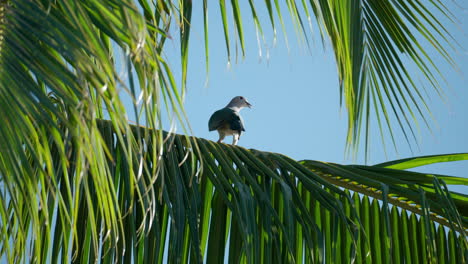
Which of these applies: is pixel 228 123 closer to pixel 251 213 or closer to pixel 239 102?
pixel 239 102

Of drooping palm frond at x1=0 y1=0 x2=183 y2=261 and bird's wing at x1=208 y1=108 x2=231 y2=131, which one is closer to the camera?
drooping palm frond at x1=0 y1=0 x2=183 y2=261

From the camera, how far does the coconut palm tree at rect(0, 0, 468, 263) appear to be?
968 millimetres

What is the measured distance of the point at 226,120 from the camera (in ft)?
17.4

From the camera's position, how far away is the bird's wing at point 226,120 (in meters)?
5.25

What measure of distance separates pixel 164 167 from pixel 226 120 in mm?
3262

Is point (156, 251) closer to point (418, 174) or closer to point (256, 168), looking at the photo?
point (256, 168)

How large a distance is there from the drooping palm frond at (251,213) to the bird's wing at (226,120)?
8.86ft

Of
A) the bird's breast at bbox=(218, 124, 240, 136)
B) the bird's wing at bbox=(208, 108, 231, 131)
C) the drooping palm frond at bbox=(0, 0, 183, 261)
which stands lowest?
the drooping palm frond at bbox=(0, 0, 183, 261)

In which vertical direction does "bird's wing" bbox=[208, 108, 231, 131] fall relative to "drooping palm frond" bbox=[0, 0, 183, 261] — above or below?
above

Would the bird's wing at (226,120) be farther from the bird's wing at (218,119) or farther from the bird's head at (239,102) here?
the bird's head at (239,102)

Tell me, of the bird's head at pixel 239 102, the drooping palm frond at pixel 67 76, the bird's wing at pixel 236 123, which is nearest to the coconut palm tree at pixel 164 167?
the drooping palm frond at pixel 67 76

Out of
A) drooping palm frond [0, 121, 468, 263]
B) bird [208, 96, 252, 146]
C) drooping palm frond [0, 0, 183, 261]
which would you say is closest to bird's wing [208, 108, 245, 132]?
bird [208, 96, 252, 146]

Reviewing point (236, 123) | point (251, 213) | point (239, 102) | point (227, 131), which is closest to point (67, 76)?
point (251, 213)

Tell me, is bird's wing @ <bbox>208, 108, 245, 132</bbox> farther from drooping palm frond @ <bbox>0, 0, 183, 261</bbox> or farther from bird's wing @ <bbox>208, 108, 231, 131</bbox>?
drooping palm frond @ <bbox>0, 0, 183, 261</bbox>
